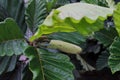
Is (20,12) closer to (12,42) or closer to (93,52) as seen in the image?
(12,42)

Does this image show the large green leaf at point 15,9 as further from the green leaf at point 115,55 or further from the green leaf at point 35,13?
the green leaf at point 115,55

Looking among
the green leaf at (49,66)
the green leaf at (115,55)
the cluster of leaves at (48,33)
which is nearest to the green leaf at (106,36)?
the cluster of leaves at (48,33)

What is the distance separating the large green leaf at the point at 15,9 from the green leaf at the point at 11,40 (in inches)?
4.8

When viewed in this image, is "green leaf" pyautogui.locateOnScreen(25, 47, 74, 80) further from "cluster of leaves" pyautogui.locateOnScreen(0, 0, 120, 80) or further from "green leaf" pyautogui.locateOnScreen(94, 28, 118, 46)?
"green leaf" pyautogui.locateOnScreen(94, 28, 118, 46)

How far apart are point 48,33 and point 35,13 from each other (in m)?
0.20

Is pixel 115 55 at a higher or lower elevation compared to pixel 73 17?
lower

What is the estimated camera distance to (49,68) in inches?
29.8

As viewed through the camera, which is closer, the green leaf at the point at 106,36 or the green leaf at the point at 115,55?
the green leaf at the point at 115,55

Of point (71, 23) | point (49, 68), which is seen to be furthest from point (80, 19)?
point (49, 68)

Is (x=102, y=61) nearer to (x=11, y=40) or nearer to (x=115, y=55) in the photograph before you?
(x=115, y=55)

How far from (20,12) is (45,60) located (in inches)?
8.3

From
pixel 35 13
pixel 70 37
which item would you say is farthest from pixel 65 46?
pixel 35 13

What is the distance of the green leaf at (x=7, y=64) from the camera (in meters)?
0.86

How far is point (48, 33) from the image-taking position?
69cm
